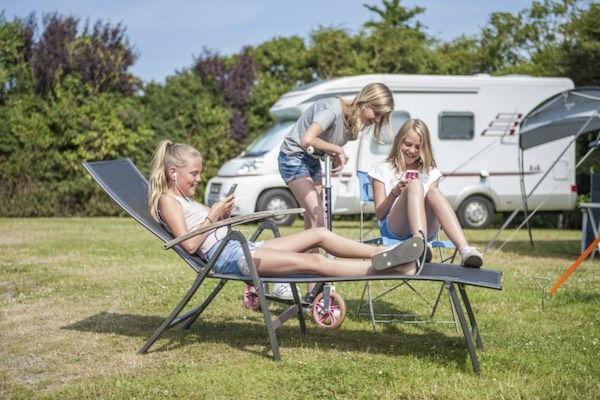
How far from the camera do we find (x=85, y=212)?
15.6m

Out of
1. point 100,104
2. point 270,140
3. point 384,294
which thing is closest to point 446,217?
point 384,294

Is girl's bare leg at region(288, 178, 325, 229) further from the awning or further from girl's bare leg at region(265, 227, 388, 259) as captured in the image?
the awning

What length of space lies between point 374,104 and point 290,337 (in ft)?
5.22

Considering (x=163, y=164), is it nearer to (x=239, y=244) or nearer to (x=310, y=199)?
(x=239, y=244)

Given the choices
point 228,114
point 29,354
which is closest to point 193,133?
point 228,114

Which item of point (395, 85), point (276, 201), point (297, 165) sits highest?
point (395, 85)

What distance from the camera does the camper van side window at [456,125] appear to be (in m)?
13.5

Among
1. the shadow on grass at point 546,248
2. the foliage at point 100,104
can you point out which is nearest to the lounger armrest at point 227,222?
the shadow on grass at point 546,248

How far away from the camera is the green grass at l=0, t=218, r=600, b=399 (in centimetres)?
360

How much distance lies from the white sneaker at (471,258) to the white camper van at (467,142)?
8760 millimetres

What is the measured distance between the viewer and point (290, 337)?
4723mm

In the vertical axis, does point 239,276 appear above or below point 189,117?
below

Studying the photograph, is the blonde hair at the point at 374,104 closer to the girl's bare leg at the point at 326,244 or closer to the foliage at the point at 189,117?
the girl's bare leg at the point at 326,244

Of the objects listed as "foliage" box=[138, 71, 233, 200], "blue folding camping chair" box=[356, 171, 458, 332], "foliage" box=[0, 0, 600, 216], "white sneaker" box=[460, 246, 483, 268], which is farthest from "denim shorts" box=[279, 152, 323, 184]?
"foliage" box=[138, 71, 233, 200]
